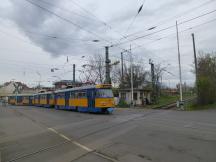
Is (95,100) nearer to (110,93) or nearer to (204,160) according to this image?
(110,93)

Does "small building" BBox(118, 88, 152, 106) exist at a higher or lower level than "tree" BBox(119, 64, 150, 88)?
lower

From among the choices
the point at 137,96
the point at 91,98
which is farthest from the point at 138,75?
the point at 91,98

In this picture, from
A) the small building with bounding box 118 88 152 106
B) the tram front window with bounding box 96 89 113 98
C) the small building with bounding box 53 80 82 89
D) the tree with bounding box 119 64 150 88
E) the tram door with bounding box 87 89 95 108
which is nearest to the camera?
the tram front window with bounding box 96 89 113 98

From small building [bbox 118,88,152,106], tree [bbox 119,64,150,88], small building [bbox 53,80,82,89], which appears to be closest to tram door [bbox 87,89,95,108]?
small building [bbox 53,80,82,89]

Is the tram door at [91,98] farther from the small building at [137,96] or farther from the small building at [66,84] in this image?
the small building at [137,96]

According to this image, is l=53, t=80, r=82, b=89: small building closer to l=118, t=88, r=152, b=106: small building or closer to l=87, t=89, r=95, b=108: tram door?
l=118, t=88, r=152, b=106: small building

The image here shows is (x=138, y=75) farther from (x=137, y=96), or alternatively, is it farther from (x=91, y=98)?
(x=91, y=98)

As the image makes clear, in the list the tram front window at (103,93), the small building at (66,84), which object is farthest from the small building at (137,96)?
→ the tram front window at (103,93)

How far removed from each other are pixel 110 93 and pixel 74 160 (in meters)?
18.8

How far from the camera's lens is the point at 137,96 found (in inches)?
1706

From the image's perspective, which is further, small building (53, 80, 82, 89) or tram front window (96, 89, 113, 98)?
small building (53, 80, 82, 89)

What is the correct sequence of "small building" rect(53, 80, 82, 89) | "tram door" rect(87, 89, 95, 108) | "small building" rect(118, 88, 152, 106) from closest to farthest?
"tram door" rect(87, 89, 95, 108) → "small building" rect(118, 88, 152, 106) → "small building" rect(53, 80, 82, 89)

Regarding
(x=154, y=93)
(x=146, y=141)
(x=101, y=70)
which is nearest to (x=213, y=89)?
(x=154, y=93)

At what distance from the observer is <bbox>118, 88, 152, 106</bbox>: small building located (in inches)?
1704
